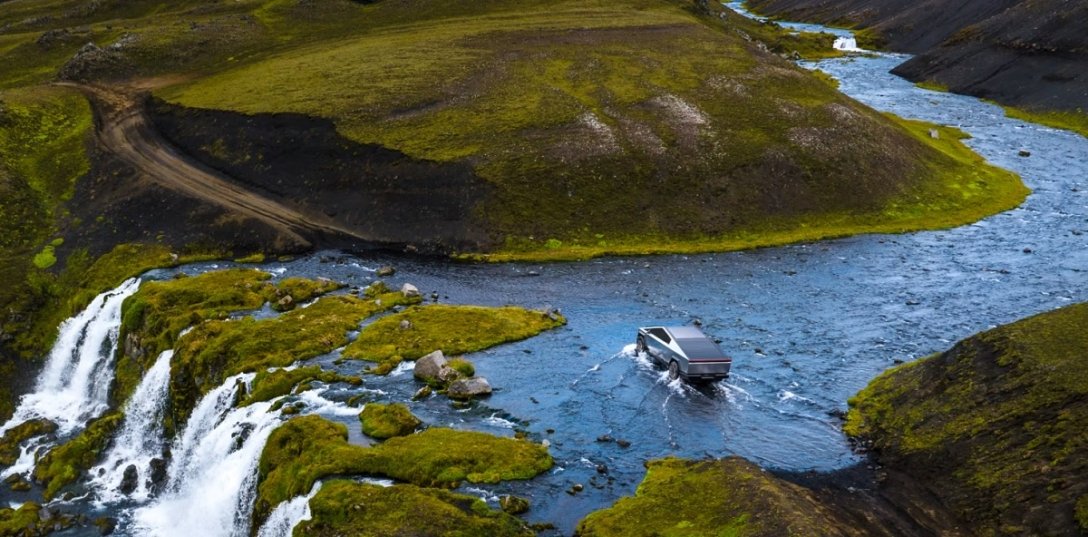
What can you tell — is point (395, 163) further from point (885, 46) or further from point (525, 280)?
point (885, 46)

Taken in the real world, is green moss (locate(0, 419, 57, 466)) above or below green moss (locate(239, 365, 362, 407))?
below

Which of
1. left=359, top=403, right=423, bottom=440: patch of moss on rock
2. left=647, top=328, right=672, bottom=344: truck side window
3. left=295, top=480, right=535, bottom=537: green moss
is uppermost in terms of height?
left=647, top=328, right=672, bottom=344: truck side window

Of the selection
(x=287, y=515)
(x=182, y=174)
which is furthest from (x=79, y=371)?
(x=287, y=515)

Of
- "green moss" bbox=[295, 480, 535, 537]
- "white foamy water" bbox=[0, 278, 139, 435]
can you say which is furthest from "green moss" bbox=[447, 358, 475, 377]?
"white foamy water" bbox=[0, 278, 139, 435]

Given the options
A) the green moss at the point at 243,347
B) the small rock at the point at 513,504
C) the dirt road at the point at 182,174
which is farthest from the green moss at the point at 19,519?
the dirt road at the point at 182,174

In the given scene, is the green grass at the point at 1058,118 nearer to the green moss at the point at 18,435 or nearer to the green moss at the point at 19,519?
the green moss at the point at 18,435

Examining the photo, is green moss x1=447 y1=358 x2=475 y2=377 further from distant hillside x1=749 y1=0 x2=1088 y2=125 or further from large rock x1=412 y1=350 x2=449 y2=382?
distant hillside x1=749 y1=0 x2=1088 y2=125

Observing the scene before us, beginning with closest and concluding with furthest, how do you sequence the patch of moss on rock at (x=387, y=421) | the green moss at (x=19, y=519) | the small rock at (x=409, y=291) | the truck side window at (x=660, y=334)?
1. the patch of moss on rock at (x=387, y=421)
2. the green moss at (x=19, y=519)
3. the truck side window at (x=660, y=334)
4. the small rock at (x=409, y=291)
